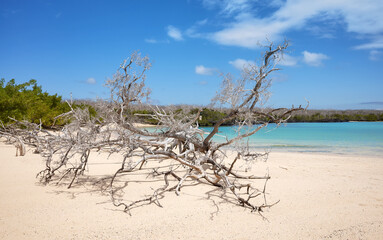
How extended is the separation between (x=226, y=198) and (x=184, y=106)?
2737 mm

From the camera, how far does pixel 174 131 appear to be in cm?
547

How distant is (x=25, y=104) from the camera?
47.2 feet

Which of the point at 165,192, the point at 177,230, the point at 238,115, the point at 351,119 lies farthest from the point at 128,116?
the point at 351,119

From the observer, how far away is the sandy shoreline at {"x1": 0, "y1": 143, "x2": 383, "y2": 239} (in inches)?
122

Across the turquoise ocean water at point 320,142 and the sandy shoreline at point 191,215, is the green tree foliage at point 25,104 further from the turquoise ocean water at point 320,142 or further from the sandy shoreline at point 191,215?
the turquoise ocean water at point 320,142

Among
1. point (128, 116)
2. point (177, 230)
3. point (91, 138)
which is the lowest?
point (177, 230)

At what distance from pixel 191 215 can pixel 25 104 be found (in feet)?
46.7

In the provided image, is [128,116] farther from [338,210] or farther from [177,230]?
[338,210]

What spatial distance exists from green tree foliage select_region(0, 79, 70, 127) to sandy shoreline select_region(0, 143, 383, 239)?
23.3ft

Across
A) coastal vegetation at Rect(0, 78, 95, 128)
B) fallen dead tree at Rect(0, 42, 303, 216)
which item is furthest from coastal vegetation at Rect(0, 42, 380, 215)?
coastal vegetation at Rect(0, 78, 95, 128)

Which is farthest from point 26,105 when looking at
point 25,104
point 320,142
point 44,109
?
point 320,142

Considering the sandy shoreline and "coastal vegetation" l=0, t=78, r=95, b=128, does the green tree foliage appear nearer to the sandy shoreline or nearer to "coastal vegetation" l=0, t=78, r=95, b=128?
"coastal vegetation" l=0, t=78, r=95, b=128

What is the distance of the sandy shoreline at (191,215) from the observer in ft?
10.1

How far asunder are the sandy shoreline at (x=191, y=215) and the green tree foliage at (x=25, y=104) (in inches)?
279
